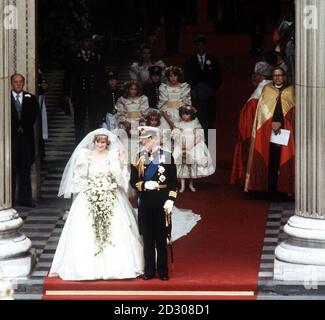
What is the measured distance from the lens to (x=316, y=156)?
70.0 ft

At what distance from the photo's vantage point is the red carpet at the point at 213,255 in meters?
21.1

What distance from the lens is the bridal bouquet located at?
70.7ft

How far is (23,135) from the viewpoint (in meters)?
25.1

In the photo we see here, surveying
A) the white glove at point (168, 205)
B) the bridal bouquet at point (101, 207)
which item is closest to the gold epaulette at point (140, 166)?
the bridal bouquet at point (101, 207)

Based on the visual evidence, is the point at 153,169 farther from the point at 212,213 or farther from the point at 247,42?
the point at 247,42

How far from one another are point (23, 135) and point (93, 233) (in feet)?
12.7

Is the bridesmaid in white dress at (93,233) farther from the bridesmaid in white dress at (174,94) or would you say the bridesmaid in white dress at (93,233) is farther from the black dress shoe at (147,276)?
the bridesmaid in white dress at (174,94)

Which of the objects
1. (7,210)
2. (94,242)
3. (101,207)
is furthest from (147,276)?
(7,210)

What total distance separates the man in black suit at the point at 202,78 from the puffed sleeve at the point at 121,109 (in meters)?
2.20

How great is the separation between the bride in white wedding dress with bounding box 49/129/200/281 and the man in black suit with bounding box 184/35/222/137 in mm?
6597

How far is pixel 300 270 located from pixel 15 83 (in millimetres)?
5261

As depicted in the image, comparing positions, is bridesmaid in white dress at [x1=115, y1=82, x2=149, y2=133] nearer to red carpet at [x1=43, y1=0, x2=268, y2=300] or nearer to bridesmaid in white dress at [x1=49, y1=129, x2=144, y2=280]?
red carpet at [x1=43, y1=0, x2=268, y2=300]

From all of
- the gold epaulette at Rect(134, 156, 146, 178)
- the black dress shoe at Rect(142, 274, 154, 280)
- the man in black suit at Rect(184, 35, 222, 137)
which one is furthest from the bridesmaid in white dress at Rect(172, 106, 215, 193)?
the black dress shoe at Rect(142, 274, 154, 280)
